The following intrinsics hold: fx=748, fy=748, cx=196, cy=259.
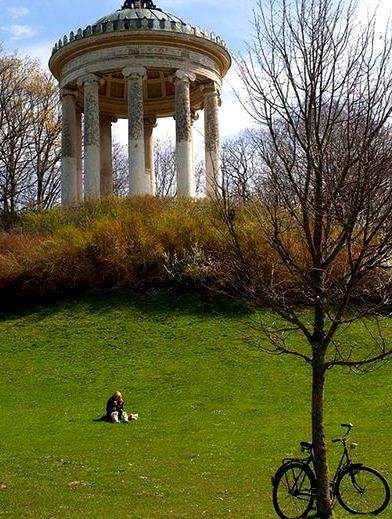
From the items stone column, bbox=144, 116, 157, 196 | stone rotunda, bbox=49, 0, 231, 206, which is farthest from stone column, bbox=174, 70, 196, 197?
stone column, bbox=144, 116, 157, 196

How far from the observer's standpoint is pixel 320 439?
852 centimetres

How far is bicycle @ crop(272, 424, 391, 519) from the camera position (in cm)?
889

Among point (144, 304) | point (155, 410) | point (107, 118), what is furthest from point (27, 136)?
point (155, 410)

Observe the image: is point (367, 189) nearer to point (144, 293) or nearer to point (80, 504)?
point (80, 504)

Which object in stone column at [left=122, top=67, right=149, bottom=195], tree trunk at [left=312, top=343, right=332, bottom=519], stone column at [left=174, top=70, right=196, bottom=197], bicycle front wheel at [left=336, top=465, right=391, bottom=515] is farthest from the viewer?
stone column at [left=174, top=70, right=196, bottom=197]

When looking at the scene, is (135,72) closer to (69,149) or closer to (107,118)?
(69,149)

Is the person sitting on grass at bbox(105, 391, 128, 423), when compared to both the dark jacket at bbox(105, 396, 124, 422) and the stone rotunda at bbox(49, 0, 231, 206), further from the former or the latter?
the stone rotunda at bbox(49, 0, 231, 206)

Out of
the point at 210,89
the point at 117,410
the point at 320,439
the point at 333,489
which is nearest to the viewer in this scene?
the point at 320,439

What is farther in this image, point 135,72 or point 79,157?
point 79,157

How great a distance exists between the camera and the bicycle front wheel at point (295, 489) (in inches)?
348

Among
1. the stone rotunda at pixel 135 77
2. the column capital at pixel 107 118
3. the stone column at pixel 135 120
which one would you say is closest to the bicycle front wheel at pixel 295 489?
the stone rotunda at pixel 135 77

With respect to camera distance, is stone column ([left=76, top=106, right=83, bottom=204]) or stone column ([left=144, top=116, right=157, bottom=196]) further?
stone column ([left=144, top=116, right=157, bottom=196])

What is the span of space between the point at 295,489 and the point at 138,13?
34.9 meters

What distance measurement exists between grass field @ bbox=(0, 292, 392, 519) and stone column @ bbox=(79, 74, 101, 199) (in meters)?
9.17
